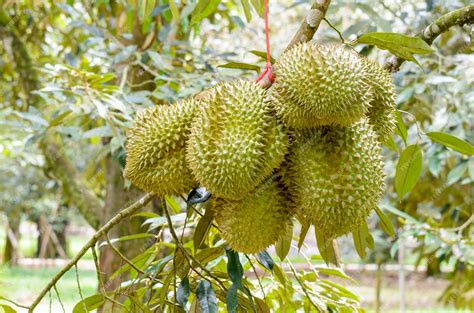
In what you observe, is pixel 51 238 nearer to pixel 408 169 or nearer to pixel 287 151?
pixel 408 169

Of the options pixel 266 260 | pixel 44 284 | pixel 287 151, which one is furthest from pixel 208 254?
pixel 44 284

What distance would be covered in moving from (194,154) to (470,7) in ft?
1.72

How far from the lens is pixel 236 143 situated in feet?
2.90

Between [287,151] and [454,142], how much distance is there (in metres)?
0.36

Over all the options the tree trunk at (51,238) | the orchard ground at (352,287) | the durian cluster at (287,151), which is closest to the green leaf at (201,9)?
the durian cluster at (287,151)

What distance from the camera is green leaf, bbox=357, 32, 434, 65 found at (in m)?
0.94

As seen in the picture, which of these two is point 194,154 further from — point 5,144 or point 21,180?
point 21,180

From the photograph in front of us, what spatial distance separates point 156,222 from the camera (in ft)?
4.36

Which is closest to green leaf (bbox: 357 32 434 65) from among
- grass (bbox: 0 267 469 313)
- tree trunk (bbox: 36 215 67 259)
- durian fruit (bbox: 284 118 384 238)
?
durian fruit (bbox: 284 118 384 238)

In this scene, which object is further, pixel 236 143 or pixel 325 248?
pixel 325 248

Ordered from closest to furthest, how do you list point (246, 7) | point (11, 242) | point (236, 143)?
point (236, 143)
point (246, 7)
point (11, 242)

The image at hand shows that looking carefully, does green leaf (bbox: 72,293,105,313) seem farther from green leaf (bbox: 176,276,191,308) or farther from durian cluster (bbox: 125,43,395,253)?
durian cluster (bbox: 125,43,395,253)

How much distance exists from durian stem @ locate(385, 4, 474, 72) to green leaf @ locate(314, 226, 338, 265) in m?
0.32

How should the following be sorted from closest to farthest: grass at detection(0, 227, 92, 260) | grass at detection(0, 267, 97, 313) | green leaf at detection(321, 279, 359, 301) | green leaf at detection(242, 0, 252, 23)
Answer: green leaf at detection(242, 0, 252, 23) → green leaf at detection(321, 279, 359, 301) → grass at detection(0, 267, 97, 313) → grass at detection(0, 227, 92, 260)
